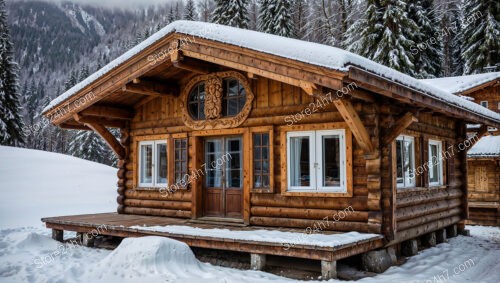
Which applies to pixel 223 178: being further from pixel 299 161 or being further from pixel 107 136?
pixel 107 136

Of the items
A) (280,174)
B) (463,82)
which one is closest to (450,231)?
(280,174)

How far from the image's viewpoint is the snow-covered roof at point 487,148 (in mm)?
16766

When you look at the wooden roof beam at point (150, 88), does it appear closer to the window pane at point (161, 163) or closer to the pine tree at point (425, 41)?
the window pane at point (161, 163)

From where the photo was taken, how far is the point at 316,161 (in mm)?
9539

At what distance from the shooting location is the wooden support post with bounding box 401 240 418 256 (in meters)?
10.2

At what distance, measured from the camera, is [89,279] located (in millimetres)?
7574

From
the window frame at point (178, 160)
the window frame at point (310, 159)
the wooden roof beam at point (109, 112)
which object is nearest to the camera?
the window frame at point (310, 159)

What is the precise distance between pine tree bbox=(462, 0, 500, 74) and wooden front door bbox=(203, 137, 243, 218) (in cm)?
2165

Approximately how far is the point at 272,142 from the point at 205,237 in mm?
2565

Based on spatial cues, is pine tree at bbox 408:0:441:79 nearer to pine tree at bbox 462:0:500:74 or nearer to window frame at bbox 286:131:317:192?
pine tree at bbox 462:0:500:74

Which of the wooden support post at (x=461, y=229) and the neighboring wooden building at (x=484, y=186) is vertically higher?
the neighboring wooden building at (x=484, y=186)

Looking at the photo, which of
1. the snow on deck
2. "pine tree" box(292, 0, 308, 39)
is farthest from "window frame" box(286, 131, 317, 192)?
"pine tree" box(292, 0, 308, 39)

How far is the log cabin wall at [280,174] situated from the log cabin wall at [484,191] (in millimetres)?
10225

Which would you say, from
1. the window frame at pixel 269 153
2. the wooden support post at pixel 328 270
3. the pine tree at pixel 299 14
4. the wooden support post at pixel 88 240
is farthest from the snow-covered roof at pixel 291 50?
the pine tree at pixel 299 14
